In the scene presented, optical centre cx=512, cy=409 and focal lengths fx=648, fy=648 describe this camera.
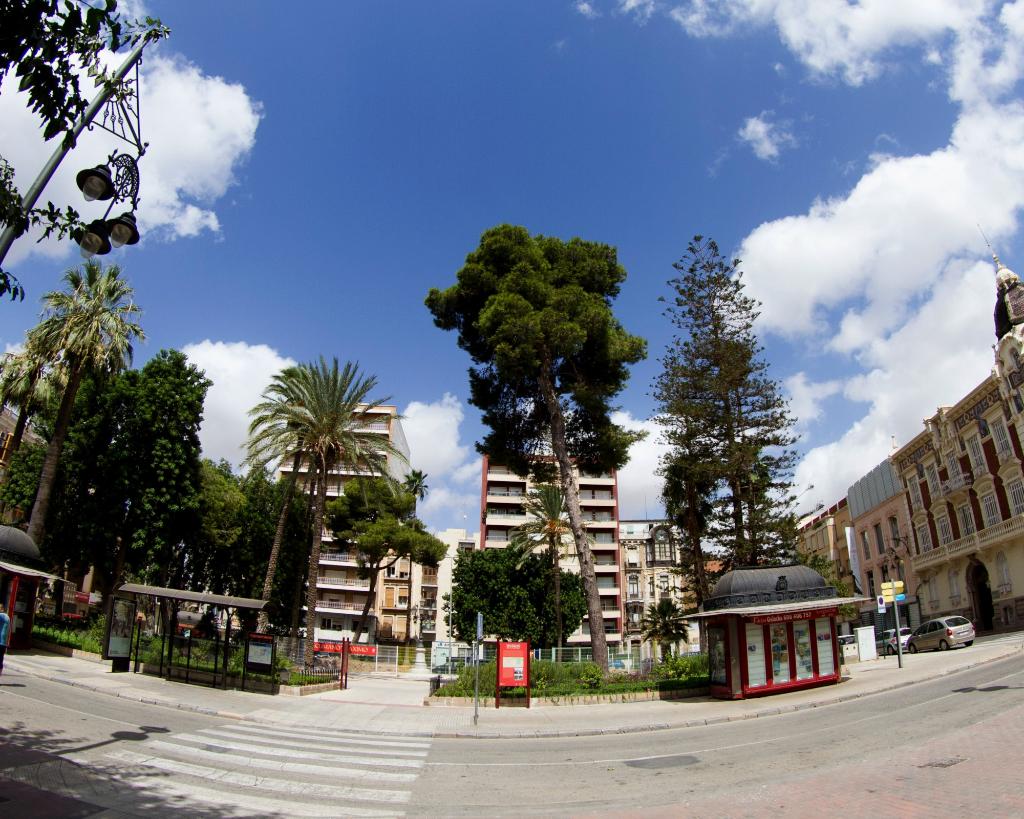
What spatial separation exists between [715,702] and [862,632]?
1550cm

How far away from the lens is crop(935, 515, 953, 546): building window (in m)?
44.8

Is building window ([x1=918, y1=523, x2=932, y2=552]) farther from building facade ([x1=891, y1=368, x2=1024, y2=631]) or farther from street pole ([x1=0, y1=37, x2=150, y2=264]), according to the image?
street pole ([x1=0, y1=37, x2=150, y2=264])

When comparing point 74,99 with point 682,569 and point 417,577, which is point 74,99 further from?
point 417,577

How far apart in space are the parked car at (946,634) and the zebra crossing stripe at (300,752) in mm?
28063

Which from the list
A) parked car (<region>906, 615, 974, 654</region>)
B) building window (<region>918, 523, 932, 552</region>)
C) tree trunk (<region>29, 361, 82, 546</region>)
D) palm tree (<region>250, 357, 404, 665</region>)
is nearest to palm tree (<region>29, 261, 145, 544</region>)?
tree trunk (<region>29, 361, 82, 546</region>)

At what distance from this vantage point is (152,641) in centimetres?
2211

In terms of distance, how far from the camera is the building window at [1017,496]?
36.9 metres

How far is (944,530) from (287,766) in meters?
49.2

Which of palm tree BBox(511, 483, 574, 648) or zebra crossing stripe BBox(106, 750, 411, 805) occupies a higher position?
palm tree BBox(511, 483, 574, 648)

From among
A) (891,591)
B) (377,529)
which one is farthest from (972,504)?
(377,529)

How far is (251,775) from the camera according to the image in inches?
363

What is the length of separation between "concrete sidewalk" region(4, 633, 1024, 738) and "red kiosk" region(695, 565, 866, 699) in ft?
1.68

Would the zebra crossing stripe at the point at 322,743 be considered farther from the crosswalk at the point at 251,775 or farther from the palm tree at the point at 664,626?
the palm tree at the point at 664,626

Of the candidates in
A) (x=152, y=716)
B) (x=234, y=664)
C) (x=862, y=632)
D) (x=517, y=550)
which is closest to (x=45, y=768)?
(x=152, y=716)
